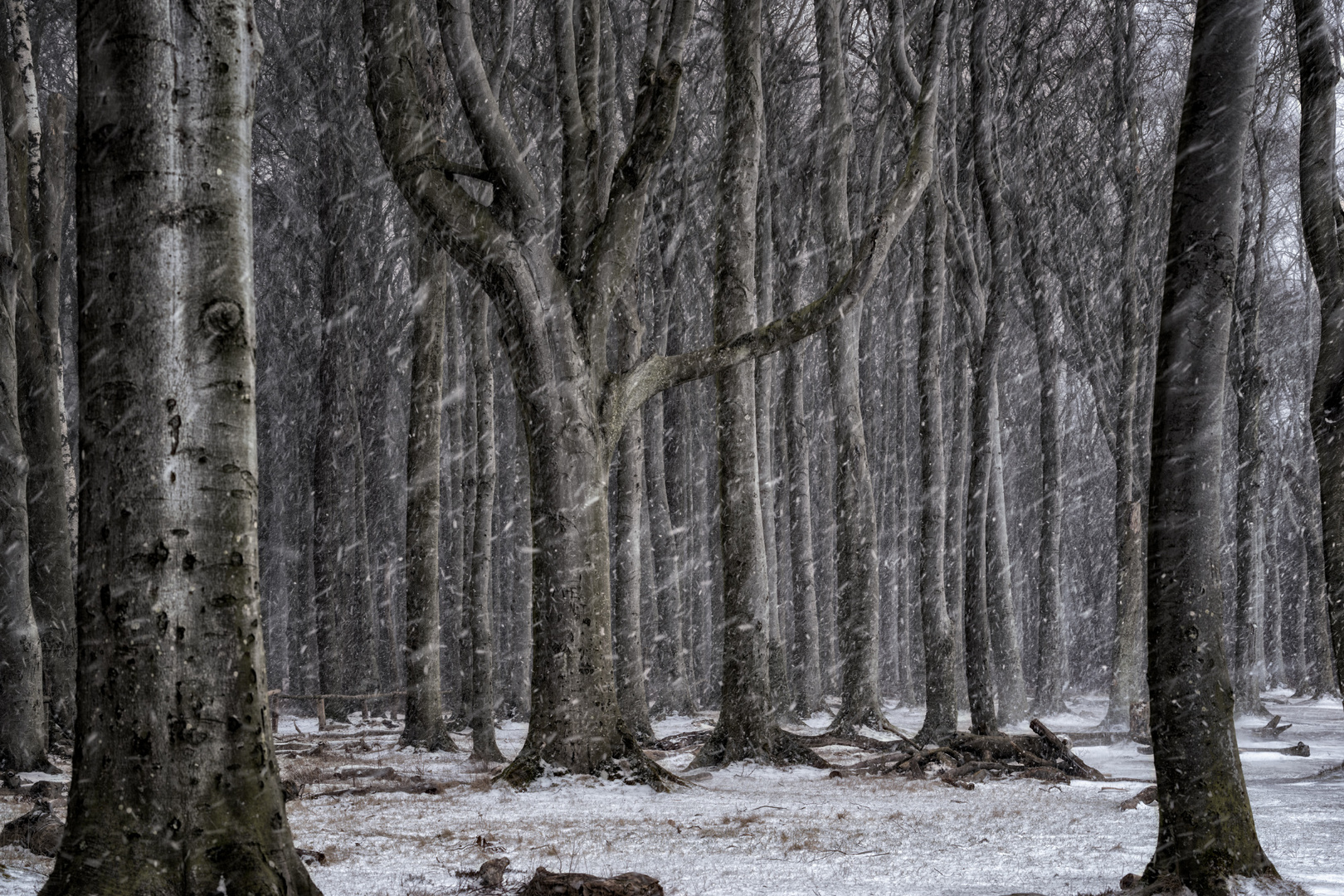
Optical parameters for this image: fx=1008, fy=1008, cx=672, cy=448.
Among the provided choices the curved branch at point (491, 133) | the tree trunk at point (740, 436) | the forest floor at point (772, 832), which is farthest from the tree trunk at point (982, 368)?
the curved branch at point (491, 133)

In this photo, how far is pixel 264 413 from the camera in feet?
80.4

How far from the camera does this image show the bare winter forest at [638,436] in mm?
3539

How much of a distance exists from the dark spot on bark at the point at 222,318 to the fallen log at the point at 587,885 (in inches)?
97.3

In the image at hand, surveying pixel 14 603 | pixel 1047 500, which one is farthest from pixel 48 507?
pixel 1047 500

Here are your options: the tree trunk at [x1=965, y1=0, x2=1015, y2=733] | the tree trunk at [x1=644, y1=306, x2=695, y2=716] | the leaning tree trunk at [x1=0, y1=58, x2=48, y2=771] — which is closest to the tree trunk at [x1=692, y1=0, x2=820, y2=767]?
the tree trunk at [x1=965, y1=0, x2=1015, y2=733]

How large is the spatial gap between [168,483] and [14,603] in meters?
6.32

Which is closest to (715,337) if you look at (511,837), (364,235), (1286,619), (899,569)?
(511,837)

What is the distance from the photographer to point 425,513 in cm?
1181

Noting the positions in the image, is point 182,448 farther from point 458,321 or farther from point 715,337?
point 458,321

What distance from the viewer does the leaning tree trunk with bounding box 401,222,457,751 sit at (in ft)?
37.8

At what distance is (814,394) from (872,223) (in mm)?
17478

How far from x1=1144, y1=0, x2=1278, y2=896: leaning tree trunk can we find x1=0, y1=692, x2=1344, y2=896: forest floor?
0.58 meters

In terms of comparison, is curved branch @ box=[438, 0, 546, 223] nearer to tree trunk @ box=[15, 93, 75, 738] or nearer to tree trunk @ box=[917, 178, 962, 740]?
tree trunk @ box=[15, 93, 75, 738]

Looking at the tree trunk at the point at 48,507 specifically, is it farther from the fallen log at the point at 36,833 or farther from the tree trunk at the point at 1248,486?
the tree trunk at the point at 1248,486
